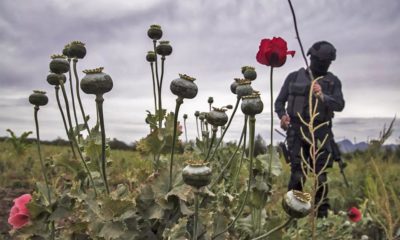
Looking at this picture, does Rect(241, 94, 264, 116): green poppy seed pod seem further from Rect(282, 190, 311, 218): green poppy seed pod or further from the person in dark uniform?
the person in dark uniform

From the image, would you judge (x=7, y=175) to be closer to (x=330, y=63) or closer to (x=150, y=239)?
(x=330, y=63)

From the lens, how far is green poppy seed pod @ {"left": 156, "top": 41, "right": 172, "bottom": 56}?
141cm

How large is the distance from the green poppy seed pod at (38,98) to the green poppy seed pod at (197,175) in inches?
20.6

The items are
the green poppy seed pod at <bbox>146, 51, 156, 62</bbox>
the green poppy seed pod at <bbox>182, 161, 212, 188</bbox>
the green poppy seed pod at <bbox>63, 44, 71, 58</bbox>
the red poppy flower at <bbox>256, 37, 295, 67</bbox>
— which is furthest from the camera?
the green poppy seed pod at <bbox>146, 51, 156, 62</bbox>

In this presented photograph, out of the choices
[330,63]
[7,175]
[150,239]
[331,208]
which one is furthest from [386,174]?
[150,239]

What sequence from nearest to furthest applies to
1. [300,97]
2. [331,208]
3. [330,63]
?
[300,97] < [330,63] < [331,208]

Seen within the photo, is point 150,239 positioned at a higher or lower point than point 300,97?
lower

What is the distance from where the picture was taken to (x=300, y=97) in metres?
4.08

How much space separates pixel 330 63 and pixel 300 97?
22.6 inches

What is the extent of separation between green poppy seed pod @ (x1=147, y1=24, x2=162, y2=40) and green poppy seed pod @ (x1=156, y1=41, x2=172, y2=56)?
2 centimetres

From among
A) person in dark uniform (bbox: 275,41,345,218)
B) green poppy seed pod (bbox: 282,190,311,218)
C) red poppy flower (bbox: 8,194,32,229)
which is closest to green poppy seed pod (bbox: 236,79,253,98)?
green poppy seed pod (bbox: 282,190,311,218)

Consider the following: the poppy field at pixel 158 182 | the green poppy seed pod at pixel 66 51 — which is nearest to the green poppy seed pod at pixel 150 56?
the poppy field at pixel 158 182

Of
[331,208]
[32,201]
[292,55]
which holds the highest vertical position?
[292,55]

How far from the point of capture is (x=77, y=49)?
1.28 m
